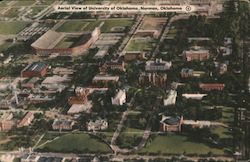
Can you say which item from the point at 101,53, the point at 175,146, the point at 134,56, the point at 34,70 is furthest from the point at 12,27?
the point at 175,146

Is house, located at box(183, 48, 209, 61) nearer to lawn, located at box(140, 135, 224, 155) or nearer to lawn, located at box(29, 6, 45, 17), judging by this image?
lawn, located at box(140, 135, 224, 155)

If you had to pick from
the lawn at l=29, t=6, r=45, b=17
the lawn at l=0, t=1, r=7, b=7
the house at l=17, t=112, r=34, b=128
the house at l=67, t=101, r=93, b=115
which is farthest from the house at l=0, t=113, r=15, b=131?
the lawn at l=0, t=1, r=7, b=7

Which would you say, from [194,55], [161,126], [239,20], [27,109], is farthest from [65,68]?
[239,20]

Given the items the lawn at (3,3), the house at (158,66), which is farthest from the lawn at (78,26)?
the house at (158,66)

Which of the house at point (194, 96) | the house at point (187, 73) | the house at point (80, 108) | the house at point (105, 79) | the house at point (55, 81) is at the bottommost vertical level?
the house at point (80, 108)

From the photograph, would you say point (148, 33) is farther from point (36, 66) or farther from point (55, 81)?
point (55, 81)

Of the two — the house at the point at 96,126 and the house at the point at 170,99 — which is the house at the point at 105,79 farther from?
the house at the point at 96,126

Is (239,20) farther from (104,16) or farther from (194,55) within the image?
(104,16)
